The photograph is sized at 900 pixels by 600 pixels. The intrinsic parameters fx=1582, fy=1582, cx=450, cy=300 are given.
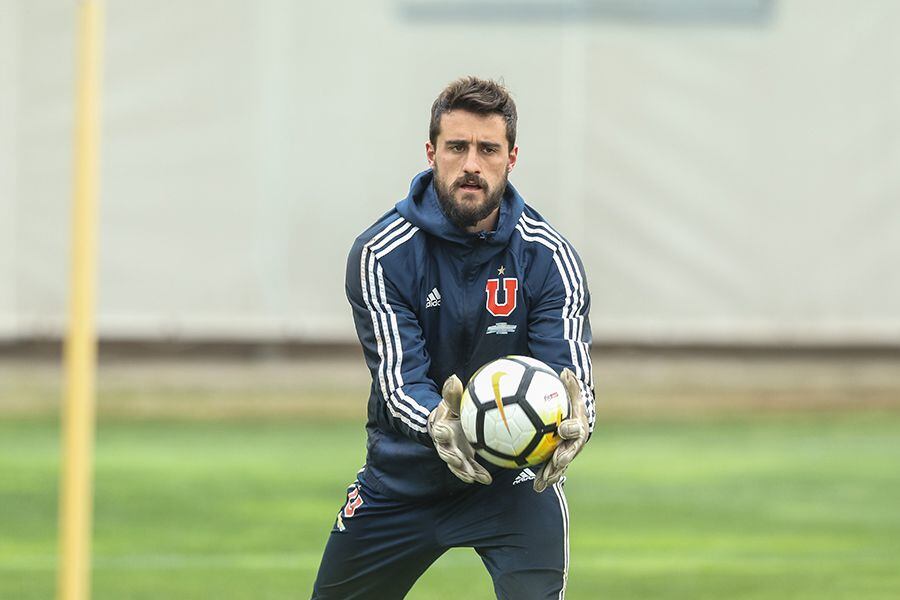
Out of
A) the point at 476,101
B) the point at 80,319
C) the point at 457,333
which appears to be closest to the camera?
the point at 476,101

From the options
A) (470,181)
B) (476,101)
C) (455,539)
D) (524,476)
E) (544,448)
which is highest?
(476,101)

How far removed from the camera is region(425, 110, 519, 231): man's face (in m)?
5.72

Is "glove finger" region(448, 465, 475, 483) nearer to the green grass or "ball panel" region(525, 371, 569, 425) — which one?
"ball panel" region(525, 371, 569, 425)

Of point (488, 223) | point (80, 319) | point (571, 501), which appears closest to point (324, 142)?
point (571, 501)

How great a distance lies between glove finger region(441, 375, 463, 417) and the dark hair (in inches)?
36.4

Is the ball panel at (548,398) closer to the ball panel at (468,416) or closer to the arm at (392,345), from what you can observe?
the ball panel at (468,416)

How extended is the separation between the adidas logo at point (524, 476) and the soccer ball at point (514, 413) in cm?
37

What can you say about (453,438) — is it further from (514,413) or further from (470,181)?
(470,181)

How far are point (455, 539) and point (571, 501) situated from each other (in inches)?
260

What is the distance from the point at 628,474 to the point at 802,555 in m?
3.29

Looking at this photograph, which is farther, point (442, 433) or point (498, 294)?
point (498, 294)

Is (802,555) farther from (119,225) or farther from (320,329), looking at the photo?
(119,225)

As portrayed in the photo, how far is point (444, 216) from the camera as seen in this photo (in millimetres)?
5852

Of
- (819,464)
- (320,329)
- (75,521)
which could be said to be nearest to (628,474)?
(819,464)
